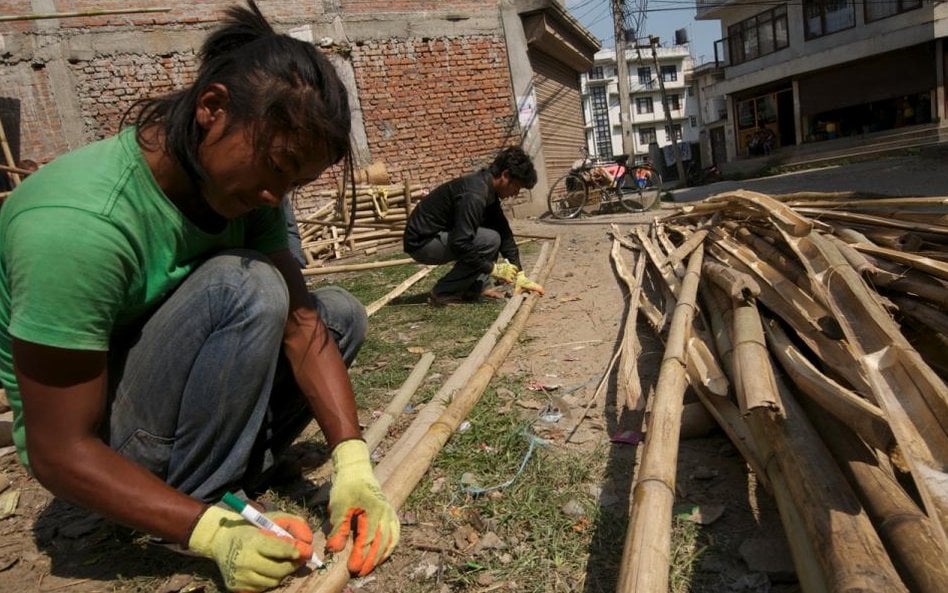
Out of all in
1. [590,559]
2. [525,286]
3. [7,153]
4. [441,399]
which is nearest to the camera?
[590,559]

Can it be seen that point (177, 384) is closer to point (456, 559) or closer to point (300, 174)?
point (300, 174)

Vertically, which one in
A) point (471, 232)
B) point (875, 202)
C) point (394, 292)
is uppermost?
point (471, 232)

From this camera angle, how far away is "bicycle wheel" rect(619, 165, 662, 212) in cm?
1071

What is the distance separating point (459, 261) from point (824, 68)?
21208 mm

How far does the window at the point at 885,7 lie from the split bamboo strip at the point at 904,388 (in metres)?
21.3

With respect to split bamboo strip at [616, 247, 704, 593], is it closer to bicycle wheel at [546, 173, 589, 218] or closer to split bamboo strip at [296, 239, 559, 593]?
split bamboo strip at [296, 239, 559, 593]

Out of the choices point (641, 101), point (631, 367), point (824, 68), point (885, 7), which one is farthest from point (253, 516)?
point (641, 101)

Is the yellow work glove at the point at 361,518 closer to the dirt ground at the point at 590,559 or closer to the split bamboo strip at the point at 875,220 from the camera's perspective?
the dirt ground at the point at 590,559

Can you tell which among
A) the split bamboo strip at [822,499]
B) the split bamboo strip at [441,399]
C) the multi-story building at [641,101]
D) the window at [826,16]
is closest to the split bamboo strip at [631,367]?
Result: the split bamboo strip at [822,499]

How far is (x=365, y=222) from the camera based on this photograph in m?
8.62

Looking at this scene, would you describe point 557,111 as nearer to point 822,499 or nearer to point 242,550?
point 822,499

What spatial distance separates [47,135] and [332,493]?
8.57 m

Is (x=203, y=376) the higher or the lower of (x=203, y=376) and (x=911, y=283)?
the higher

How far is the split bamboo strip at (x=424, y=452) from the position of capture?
4.64 ft
